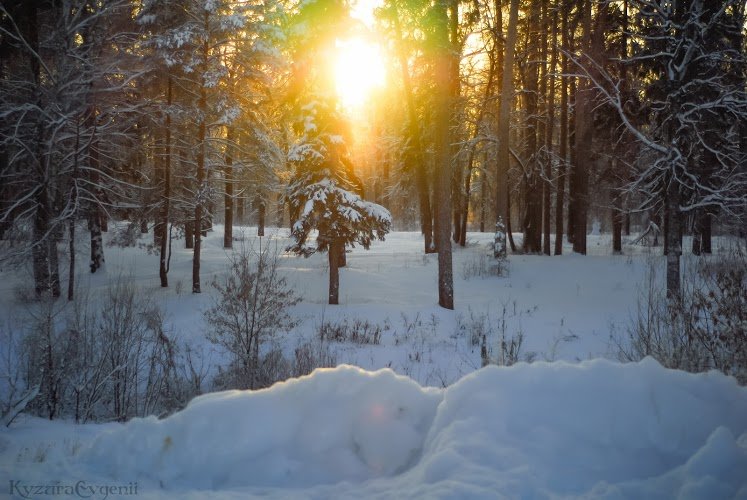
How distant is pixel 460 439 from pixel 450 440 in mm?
62

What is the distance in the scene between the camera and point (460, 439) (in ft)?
8.43

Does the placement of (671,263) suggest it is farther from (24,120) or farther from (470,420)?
(24,120)

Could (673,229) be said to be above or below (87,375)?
above

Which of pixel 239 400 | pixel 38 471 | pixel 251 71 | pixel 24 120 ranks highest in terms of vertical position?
pixel 251 71

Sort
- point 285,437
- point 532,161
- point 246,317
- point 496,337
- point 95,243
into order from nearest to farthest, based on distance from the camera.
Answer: point 285,437 → point 246,317 → point 496,337 → point 95,243 → point 532,161

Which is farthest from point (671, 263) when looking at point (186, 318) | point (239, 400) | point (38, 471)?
point (186, 318)

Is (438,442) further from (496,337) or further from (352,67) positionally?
(352,67)

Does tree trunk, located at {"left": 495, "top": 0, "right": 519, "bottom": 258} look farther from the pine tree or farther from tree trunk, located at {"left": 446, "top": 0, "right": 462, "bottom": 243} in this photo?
the pine tree

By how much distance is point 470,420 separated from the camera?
268cm

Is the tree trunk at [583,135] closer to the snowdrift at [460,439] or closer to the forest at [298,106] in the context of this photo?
the forest at [298,106]

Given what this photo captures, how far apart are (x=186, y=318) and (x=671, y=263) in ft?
42.4

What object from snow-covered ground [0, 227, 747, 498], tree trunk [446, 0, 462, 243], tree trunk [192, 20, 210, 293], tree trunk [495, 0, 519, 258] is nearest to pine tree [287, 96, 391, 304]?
tree trunk [446, 0, 462, 243]

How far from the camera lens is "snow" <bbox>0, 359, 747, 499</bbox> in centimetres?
230

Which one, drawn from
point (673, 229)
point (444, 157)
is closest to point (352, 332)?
point (444, 157)
